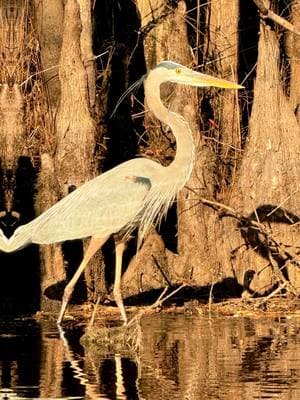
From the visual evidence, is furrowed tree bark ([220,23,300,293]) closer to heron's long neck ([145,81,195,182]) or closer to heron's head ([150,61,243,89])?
heron's head ([150,61,243,89])

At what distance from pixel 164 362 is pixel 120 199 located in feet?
8.25

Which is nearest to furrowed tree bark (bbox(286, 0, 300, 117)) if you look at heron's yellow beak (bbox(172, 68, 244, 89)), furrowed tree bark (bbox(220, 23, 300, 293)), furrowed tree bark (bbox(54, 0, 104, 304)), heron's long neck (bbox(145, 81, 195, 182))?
furrowed tree bark (bbox(220, 23, 300, 293))

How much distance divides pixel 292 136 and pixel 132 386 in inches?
205

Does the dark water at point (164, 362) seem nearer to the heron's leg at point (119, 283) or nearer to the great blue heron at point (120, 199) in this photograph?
the heron's leg at point (119, 283)

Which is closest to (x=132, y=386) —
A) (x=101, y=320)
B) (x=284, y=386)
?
(x=284, y=386)

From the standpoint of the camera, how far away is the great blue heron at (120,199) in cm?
1260

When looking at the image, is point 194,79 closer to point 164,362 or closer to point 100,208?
point 100,208

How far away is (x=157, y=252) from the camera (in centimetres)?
1422

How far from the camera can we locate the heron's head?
42.2 ft

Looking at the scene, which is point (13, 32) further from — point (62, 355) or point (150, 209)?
point (62, 355)

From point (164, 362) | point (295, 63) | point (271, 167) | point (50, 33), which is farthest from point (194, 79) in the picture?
point (164, 362)

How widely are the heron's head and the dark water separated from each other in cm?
234

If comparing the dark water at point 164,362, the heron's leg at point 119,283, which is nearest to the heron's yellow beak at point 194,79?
the heron's leg at point 119,283

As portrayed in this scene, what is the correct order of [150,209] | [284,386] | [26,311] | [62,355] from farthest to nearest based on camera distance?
[26,311] < [150,209] < [62,355] < [284,386]
